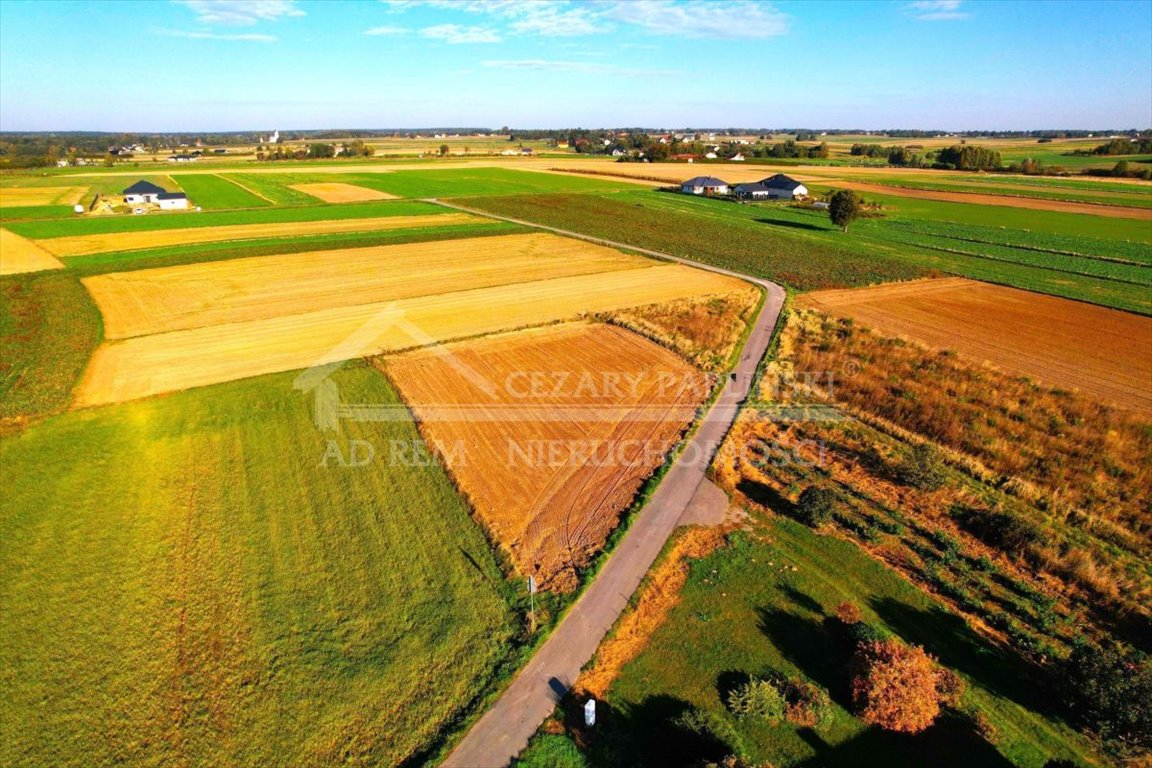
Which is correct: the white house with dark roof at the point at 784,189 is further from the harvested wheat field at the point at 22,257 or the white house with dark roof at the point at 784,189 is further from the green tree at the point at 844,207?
the harvested wheat field at the point at 22,257

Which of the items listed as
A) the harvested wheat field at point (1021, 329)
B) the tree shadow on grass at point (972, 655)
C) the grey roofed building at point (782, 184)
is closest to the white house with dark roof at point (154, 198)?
the harvested wheat field at point (1021, 329)

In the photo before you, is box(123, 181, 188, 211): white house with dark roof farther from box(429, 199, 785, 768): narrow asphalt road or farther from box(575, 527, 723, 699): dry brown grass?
box(575, 527, 723, 699): dry brown grass

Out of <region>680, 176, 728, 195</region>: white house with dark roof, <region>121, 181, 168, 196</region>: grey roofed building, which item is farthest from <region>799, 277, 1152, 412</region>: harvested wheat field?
<region>121, 181, 168, 196</region>: grey roofed building

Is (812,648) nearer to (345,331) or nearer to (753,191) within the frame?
(345,331)

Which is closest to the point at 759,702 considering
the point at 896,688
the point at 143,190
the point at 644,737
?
the point at 644,737

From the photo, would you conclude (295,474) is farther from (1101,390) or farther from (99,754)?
(1101,390)
